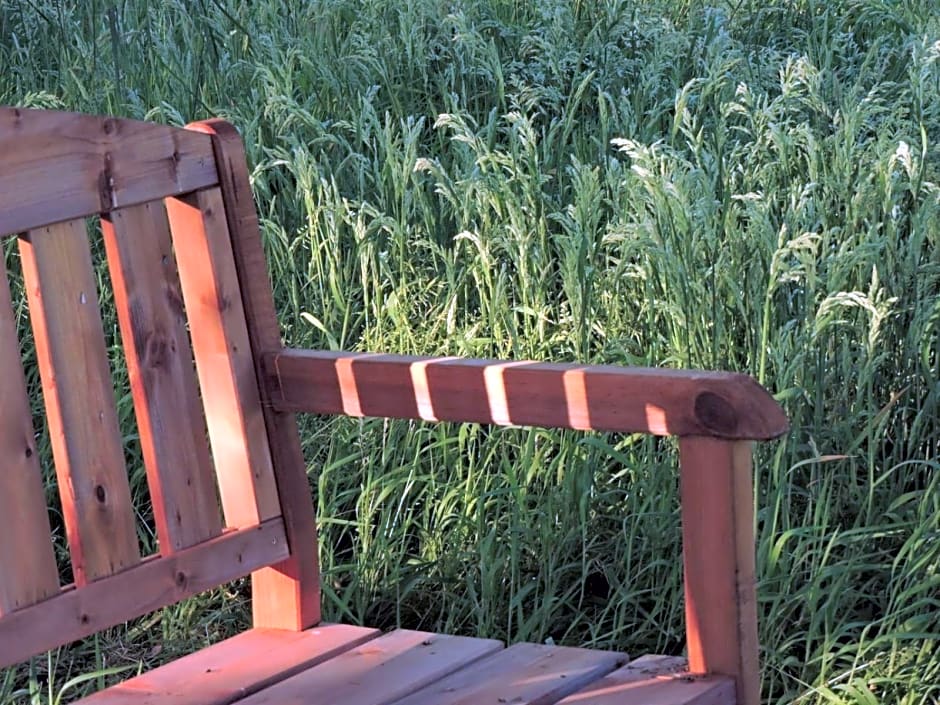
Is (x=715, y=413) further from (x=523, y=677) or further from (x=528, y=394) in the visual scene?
(x=523, y=677)

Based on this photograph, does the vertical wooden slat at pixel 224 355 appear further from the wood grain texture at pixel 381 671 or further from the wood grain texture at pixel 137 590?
the wood grain texture at pixel 381 671

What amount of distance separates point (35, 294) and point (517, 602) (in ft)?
3.71

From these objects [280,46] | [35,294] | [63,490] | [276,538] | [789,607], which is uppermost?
[280,46]

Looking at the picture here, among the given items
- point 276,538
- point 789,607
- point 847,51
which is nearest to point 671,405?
point 276,538

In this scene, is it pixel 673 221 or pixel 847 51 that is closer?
pixel 673 221

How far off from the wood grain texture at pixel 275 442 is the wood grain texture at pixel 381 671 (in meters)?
0.14

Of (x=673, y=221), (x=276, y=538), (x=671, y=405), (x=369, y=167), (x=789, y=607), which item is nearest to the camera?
(x=671, y=405)

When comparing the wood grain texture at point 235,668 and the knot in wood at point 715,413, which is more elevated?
the knot in wood at point 715,413

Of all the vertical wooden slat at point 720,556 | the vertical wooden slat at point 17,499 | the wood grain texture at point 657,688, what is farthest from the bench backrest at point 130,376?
the vertical wooden slat at point 720,556

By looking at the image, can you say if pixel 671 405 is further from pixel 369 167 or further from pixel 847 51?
pixel 847 51

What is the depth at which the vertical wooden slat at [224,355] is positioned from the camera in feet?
6.72

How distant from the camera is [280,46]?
435 cm

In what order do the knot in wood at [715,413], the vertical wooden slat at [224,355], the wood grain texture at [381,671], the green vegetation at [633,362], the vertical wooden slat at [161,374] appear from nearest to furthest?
the knot in wood at [715,413]
the wood grain texture at [381,671]
the vertical wooden slat at [161,374]
the vertical wooden slat at [224,355]
the green vegetation at [633,362]

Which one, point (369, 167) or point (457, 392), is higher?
point (369, 167)
